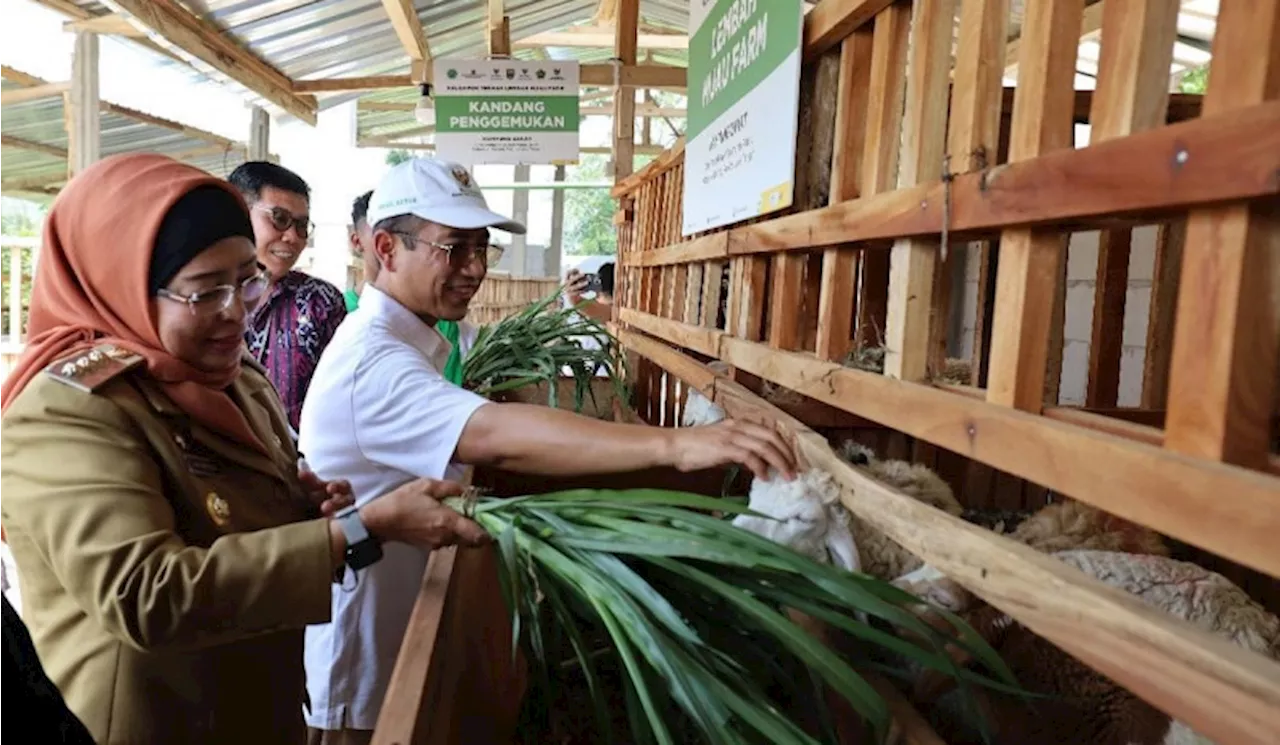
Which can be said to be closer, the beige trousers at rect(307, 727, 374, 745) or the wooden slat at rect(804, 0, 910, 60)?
the wooden slat at rect(804, 0, 910, 60)

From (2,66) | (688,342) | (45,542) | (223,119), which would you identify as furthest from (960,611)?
(223,119)

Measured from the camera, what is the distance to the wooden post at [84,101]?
5305 mm

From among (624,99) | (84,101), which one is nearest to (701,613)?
(624,99)

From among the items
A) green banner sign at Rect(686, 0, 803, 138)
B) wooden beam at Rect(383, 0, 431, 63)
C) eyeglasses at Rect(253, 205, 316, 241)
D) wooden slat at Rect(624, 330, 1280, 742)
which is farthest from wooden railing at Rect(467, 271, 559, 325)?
wooden slat at Rect(624, 330, 1280, 742)

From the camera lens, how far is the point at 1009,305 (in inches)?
44.2

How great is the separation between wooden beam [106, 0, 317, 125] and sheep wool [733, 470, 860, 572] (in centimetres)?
396

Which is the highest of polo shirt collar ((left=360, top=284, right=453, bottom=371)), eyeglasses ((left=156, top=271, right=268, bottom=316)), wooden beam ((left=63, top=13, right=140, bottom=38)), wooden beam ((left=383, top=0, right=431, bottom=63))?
wooden beam ((left=383, top=0, right=431, bottom=63))

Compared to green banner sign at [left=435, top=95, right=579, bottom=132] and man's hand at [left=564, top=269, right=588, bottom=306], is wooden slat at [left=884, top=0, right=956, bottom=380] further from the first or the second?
man's hand at [left=564, top=269, right=588, bottom=306]

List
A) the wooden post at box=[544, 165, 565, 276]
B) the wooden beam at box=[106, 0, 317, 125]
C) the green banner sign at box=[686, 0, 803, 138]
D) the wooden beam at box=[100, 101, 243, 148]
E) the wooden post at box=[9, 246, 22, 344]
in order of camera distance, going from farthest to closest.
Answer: the wooden post at box=[544, 165, 565, 276]
the wooden beam at box=[100, 101, 243, 148]
the wooden post at box=[9, 246, 22, 344]
the wooden beam at box=[106, 0, 317, 125]
the green banner sign at box=[686, 0, 803, 138]

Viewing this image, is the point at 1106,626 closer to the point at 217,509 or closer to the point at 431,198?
the point at 217,509

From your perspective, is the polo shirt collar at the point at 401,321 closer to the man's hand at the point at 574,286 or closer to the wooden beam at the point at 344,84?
the man's hand at the point at 574,286

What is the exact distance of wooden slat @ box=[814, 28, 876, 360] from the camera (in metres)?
1.71

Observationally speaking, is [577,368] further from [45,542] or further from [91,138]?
[91,138]

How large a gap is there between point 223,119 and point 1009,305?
31.3ft
